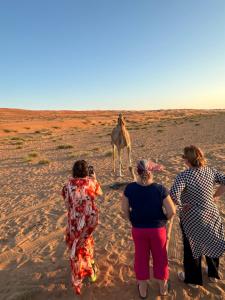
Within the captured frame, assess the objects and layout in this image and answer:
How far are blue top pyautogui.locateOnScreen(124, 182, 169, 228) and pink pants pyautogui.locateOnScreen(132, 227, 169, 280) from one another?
0.29 feet

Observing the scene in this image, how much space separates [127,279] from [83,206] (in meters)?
1.41

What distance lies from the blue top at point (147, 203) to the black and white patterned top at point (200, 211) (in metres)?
0.27

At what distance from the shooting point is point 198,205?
4.08 m

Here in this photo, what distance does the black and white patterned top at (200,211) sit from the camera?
4027 millimetres

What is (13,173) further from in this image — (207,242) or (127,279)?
(207,242)

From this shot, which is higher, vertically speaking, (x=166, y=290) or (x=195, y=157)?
(x=195, y=157)

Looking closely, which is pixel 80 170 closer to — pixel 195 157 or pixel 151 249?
pixel 151 249

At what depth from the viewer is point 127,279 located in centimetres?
483

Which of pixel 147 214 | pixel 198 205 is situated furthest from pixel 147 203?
pixel 198 205

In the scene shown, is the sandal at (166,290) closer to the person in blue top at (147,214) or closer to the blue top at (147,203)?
the person in blue top at (147,214)

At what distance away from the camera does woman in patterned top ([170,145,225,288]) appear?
403cm

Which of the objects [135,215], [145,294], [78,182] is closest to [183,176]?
[135,215]

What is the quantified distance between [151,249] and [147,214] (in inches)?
20.8

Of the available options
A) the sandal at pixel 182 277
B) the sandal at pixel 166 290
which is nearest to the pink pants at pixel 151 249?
the sandal at pixel 166 290
